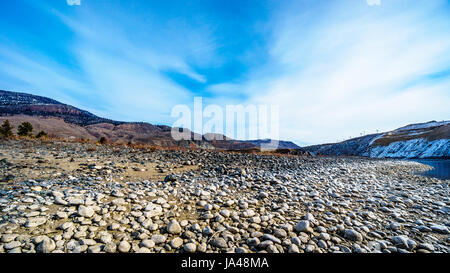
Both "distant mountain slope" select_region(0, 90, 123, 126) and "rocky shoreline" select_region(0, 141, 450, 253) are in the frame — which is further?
"distant mountain slope" select_region(0, 90, 123, 126)

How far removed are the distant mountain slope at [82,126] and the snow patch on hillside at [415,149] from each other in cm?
2907

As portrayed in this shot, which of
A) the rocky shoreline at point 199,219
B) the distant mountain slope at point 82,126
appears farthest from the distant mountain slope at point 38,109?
the rocky shoreline at point 199,219

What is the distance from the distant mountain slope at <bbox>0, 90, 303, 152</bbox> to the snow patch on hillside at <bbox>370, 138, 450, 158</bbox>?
2907cm

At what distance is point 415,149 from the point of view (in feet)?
166

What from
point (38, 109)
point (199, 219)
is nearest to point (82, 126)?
point (38, 109)

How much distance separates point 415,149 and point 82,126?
141 meters

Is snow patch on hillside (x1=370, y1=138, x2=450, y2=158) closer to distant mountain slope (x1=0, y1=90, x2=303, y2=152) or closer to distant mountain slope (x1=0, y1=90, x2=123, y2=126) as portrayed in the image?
distant mountain slope (x1=0, y1=90, x2=303, y2=152)

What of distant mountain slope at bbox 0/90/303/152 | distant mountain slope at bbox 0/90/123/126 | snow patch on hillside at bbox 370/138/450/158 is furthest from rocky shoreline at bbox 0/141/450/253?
distant mountain slope at bbox 0/90/123/126

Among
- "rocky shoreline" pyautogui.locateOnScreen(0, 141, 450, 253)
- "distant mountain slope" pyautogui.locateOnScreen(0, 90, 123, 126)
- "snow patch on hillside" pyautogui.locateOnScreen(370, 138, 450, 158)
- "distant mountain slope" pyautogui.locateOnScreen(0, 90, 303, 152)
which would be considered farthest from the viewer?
"distant mountain slope" pyautogui.locateOnScreen(0, 90, 123, 126)

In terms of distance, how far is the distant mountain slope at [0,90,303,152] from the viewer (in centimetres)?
7969

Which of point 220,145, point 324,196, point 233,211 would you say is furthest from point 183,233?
point 220,145

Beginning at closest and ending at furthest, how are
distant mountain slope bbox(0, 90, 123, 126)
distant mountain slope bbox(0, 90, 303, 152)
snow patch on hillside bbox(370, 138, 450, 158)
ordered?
snow patch on hillside bbox(370, 138, 450, 158)
distant mountain slope bbox(0, 90, 303, 152)
distant mountain slope bbox(0, 90, 123, 126)

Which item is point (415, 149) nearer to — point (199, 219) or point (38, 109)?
point (199, 219)

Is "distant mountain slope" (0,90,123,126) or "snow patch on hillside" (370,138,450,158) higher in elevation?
"distant mountain slope" (0,90,123,126)
